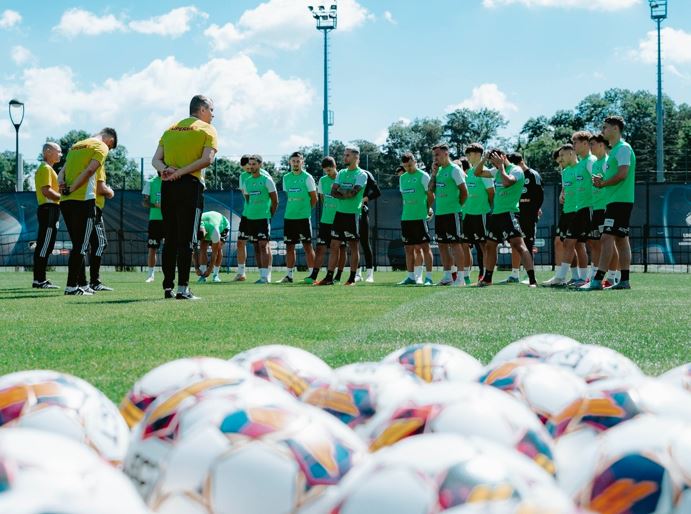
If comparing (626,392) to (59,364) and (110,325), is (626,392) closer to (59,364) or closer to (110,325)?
(59,364)

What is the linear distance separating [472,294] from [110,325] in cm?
492

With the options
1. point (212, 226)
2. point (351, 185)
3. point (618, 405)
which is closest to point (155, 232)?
point (212, 226)

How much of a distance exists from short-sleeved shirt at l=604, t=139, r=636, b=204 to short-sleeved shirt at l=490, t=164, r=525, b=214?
2116 millimetres

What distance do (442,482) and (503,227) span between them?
35.7 feet

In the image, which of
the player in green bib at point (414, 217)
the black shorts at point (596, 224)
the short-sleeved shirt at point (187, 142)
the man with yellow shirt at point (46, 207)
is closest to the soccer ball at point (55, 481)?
the short-sleeved shirt at point (187, 142)

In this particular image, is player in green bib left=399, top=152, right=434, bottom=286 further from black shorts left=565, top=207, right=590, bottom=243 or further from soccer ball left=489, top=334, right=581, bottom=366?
soccer ball left=489, top=334, right=581, bottom=366

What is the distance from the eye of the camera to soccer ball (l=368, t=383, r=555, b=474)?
1.86m

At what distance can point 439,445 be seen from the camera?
149cm

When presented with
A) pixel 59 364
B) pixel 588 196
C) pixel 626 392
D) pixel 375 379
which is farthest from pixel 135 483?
pixel 588 196

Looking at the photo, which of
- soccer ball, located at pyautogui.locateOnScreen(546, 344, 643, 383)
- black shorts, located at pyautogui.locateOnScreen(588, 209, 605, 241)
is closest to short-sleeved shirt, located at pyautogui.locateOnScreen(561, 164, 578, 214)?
black shorts, located at pyautogui.locateOnScreen(588, 209, 605, 241)

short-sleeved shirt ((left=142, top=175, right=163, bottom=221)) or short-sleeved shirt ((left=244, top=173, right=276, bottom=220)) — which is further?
short-sleeved shirt ((left=142, top=175, right=163, bottom=221))

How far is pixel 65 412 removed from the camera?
2.20 meters

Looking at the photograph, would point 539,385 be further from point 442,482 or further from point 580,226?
point 580,226

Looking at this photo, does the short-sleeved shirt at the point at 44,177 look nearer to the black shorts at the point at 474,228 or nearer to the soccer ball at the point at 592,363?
the black shorts at the point at 474,228
